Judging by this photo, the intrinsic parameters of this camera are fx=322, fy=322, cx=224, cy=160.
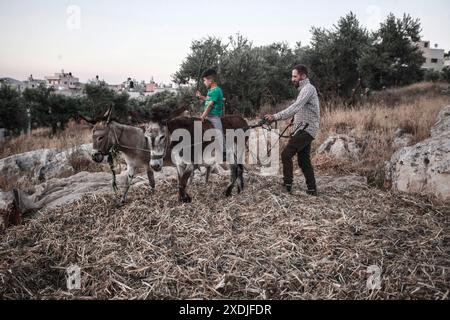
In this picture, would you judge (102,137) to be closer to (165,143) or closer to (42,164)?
(165,143)

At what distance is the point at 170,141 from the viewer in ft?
18.8

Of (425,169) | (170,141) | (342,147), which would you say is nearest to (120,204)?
(170,141)

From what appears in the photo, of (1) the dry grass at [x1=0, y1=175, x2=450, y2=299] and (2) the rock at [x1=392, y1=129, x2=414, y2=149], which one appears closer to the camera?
(1) the dry grass at [x1=0, y1=175, x2=450, y2=299]

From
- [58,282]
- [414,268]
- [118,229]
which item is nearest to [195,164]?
[118,229]

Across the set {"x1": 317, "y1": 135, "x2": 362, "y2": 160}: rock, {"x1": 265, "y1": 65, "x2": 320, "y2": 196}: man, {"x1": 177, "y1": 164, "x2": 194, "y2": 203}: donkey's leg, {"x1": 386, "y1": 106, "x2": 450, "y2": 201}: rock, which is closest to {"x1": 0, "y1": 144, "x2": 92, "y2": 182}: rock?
{"x1": 177, "y1": 164, "x2": 194, "y2": 203}: donkey's leg

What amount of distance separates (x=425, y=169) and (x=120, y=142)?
5.75 m

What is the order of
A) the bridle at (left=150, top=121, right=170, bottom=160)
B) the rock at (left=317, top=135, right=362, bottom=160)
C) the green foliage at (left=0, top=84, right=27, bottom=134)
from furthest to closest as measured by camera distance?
1. the green foliage at (left=0, top=84, right=27, bottom=134)
2. the rock at (left=317, top=135, right=362, bottom=160)
3. the bridle at (left=150, top=121, right=170, bottom=160)

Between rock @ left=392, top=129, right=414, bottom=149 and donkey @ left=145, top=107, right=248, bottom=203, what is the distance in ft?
17.0

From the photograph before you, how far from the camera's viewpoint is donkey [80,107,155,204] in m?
5.93

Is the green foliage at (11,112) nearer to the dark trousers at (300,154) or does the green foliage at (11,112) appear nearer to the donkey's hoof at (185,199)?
the donkey's hoof at (185,199)

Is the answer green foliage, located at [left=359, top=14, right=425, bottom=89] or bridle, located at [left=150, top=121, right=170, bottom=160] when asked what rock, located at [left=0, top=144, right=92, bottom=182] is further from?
green foliage, located at [left=359, top=14, right=425, bottom=89]

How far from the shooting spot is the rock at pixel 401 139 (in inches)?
→ 356

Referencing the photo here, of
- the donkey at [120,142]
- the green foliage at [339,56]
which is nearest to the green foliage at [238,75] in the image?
the green foliage at [339,56]

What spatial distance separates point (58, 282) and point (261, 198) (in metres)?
3.38
